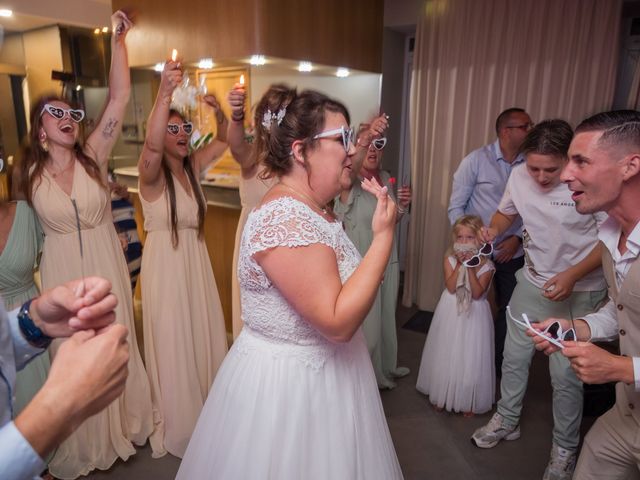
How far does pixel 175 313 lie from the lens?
2596mm

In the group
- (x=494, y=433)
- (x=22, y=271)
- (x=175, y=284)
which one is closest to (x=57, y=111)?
(x=22, y=271)

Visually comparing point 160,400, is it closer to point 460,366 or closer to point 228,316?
point 228,316

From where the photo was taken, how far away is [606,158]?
157 cm

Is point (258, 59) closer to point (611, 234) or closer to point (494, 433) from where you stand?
point (611, 234)

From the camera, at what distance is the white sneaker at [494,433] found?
106 inches

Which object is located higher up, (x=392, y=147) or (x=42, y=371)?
(x=392, y=147)

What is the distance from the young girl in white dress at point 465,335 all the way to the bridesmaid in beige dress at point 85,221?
6.10 feet

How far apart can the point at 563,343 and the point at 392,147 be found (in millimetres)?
3817

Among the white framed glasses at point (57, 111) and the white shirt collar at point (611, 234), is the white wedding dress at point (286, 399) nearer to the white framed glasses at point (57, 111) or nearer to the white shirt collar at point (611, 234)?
the white shirt collar at point (611, 234)

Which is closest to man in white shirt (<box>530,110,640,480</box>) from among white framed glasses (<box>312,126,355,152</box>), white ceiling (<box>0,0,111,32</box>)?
white framed glasses (<box>312,126,355,152</box>)

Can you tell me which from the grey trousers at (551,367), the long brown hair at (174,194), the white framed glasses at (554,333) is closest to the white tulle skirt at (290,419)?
the white framed glasses at (554,333)

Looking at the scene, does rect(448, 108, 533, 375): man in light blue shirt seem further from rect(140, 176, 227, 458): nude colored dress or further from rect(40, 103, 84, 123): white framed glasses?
rect(40, 103, 84, 123): white framed glasses

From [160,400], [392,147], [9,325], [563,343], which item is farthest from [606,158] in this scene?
[392,147]

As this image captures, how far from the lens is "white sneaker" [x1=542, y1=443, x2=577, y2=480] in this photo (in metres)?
2.38
